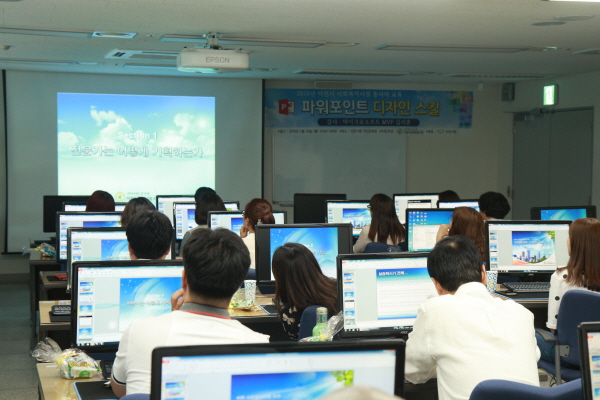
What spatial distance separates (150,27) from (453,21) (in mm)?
2437

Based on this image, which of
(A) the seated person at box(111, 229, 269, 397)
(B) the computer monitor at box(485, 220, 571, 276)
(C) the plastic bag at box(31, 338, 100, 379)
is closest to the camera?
(A) the seated person at box(111, 229, 269, 397)

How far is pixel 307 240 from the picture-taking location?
456 centimetres

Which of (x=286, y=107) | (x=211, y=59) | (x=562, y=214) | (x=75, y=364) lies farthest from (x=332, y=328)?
(x=286, y=107)

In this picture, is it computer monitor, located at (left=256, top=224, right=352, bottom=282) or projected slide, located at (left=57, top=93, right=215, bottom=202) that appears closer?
computer monitor, located at (left=256, top=224, right=352, bottom=282)

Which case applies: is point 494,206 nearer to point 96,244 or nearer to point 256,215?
point 256,215

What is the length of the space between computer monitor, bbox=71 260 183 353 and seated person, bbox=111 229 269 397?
0.86m

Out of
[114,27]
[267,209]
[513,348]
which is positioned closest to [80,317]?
[513,348]

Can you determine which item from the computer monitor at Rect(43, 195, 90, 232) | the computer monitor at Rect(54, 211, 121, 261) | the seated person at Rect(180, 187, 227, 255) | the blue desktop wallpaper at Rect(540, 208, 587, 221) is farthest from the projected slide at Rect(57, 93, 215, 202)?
the blue desktop wallpaper at Rect(540, 208, 587, 221)

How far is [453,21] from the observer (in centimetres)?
546

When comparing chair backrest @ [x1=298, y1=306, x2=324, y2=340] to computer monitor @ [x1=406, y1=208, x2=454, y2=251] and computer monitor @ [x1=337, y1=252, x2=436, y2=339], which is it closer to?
computer monitor @ [x1=337, y1=252, x2=436, y2=339]

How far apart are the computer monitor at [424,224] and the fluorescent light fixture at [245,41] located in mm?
1815

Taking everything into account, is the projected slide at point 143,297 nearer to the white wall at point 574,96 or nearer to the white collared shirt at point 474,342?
the white collared shirt at point 474,342

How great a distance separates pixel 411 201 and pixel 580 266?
13.8 feet

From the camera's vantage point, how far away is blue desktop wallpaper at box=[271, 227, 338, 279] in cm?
455
